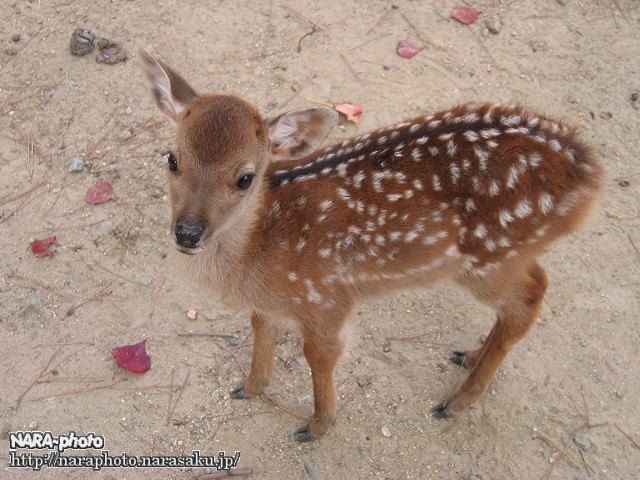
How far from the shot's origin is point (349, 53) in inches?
180

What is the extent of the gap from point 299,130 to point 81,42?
2549 millimetres

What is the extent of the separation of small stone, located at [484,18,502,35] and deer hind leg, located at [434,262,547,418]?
2.31 metres

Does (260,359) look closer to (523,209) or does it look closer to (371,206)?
(371,206)

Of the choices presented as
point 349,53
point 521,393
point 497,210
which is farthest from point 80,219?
point 521,393

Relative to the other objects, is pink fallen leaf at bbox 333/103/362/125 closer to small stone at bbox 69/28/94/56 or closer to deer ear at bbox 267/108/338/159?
deer ear at bbox 267/108/338/159

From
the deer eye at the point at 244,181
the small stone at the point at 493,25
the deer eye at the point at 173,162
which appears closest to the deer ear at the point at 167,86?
the deer eye at the point at 173,162

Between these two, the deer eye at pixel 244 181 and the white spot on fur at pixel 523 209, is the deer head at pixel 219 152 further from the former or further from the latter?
the white spot on fur at pixel 523 209

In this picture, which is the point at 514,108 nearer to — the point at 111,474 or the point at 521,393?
the point at 521,393

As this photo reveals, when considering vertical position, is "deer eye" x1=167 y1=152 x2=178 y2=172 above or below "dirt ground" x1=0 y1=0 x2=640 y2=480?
above

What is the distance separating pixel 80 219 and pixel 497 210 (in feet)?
8.25

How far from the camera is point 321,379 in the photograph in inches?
117

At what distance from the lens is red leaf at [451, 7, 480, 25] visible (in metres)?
4.71

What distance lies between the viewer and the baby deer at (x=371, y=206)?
106 inches

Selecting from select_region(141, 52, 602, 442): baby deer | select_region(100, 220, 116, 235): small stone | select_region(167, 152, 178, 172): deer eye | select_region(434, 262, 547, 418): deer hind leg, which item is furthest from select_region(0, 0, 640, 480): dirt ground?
select_region(167, 152, 178, 172): deer eye
